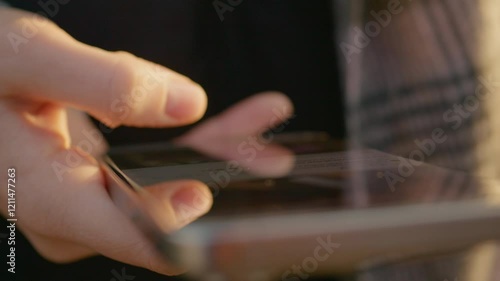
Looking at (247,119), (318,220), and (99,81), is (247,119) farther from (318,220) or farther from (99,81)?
(318,220)

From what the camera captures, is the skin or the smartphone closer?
the smartphone

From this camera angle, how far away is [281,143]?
427 mm

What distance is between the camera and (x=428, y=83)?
42cm

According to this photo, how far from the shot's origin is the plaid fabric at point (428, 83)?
A: 15.8 inches

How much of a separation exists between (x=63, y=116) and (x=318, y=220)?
255 millimetres

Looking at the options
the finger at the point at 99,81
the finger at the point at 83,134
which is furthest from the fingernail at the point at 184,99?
the finger at the point at 83,134

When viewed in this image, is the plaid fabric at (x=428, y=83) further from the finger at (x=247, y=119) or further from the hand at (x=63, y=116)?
the hand at (x=63, y=116)

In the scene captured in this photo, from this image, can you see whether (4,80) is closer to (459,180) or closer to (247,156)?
(247,156)

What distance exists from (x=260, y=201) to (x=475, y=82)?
0.26m

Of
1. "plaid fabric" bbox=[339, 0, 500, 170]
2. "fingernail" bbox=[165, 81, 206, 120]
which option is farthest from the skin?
"plaid fabric" bbox=[339, 0, 500, 170]

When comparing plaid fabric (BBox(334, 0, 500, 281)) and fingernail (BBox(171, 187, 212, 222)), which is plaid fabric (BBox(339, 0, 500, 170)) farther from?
fingernail (BBox(171, 187, 212, 222))

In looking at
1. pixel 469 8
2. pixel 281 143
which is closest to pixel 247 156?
pixel 281 143

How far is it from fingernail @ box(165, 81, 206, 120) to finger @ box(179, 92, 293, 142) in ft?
0.41

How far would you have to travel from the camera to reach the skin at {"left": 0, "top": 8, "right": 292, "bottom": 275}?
31 centimetres
